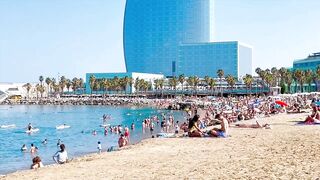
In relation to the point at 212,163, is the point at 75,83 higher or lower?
higher

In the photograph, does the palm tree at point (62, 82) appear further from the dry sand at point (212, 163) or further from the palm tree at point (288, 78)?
the dry sand at point (212, 163)

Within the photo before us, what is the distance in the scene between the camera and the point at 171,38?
17662 centimetres

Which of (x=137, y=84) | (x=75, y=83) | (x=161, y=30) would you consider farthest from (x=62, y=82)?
(x=161, y=30)

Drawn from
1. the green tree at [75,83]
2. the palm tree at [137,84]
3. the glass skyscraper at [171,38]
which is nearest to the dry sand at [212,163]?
the palm tree at [137,84]

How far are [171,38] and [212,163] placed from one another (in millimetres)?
165563

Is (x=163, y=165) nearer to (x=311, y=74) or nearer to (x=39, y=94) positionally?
(x=311, y=74)

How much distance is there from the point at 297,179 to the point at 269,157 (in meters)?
3.12

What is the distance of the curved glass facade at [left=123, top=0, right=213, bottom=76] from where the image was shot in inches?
6791

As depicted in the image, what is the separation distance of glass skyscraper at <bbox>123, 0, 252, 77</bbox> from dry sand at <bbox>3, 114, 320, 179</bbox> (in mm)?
150911

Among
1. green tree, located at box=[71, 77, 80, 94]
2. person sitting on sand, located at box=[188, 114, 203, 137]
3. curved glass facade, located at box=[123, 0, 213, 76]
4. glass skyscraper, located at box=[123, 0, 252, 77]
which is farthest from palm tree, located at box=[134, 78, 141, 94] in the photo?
person sitting on sand, located at box=[188, 114, 203, 137]

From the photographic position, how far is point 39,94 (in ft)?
521

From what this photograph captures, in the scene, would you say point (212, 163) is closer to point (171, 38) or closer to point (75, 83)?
point (75, 83)

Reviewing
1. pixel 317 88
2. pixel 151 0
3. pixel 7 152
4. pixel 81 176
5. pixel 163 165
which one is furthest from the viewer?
pixel 151 0

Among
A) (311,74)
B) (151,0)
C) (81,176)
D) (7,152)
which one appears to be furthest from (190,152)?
(151,0)
